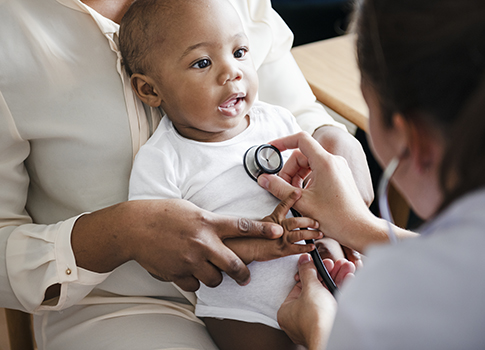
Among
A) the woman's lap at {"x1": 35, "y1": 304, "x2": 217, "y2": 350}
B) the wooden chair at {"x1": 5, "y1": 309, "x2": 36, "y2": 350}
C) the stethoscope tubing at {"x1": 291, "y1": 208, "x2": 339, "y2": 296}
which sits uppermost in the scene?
the stethoscope tubing at {"x1": 291, "y1": 208, "x2": 339, "y2": 296}

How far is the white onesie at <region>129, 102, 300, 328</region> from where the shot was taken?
104 cm

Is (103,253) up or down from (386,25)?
down

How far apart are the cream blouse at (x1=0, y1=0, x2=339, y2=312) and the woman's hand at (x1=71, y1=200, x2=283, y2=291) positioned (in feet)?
0.27

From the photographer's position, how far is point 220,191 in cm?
110

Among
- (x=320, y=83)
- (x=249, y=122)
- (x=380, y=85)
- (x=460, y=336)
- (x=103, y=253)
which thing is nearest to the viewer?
(x=460, y=336)

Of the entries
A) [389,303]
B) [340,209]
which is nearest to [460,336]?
[389,303]

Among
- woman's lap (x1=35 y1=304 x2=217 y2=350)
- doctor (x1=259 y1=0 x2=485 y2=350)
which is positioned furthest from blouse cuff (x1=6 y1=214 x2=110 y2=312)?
doctor (x1=259 y1=0 x2=485 y2=350)

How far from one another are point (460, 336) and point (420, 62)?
0.93 ft

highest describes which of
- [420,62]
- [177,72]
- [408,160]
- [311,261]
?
[420,62]

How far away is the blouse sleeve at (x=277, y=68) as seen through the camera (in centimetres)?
138

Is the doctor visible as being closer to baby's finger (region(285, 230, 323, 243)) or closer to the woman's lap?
baby's finger (region(285, 230, 323, 243))

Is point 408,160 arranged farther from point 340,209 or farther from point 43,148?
point 43,148

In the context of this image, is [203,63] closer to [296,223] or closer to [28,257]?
[296,223]

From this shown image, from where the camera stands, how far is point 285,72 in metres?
1.49
